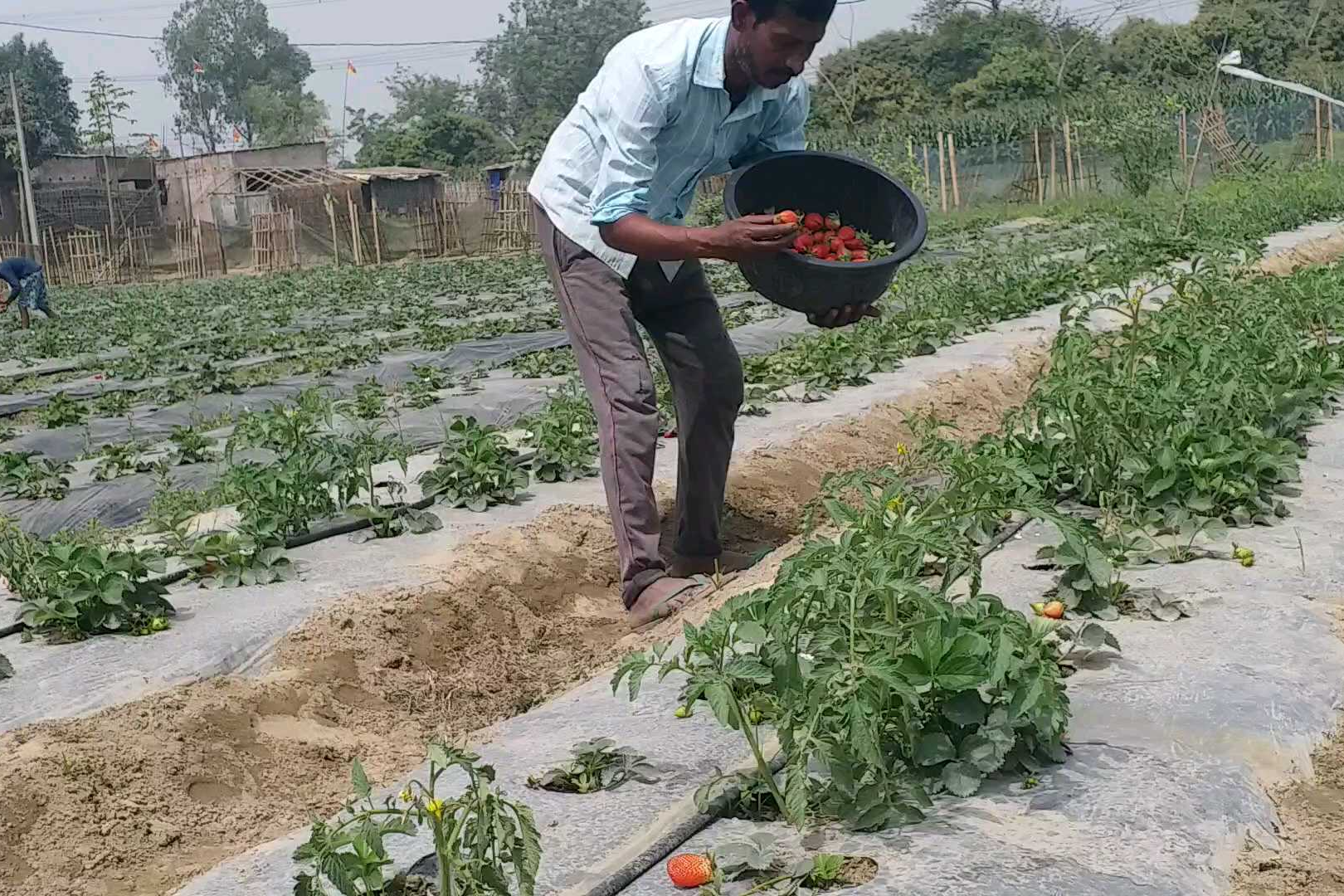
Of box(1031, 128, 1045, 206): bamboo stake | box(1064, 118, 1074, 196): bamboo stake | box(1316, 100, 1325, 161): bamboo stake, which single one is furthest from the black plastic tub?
box(1031, 128, 1045, 206): bamboo stake

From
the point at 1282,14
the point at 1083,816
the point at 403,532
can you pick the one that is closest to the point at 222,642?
the point at 403,532

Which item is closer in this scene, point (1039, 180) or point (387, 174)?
point (1039, 180)

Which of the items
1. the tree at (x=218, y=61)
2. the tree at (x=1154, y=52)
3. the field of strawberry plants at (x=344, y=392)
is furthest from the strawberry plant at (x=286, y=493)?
the tree at (x=218, y=61)

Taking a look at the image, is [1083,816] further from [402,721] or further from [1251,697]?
[402,721]

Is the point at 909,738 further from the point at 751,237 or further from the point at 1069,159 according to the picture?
the point at 1069,159

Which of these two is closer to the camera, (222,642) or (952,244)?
(222,642)

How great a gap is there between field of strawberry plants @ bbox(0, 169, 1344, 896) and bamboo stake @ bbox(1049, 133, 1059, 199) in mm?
17904

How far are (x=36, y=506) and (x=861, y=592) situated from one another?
4.43 meters

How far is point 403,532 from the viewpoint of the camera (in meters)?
4.62

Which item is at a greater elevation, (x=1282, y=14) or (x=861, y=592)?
(x=1282, y=14)

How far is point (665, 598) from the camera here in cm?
380

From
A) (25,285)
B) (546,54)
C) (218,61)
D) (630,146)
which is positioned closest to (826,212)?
(630,146)

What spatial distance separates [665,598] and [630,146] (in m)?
1.17

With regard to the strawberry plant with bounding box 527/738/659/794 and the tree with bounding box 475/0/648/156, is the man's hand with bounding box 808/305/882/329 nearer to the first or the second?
the strawberry plant with bounding box 527/738/659/794
